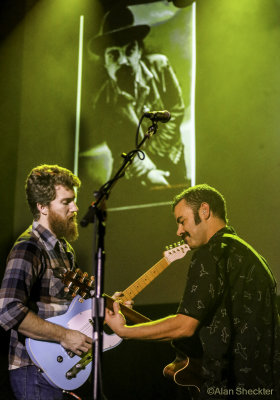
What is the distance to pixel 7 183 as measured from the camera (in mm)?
5746

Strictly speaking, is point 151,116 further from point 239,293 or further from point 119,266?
point 119,266

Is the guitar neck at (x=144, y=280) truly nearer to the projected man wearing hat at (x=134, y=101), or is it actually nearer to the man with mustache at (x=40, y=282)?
the man with mustache at (x=40, y=282)

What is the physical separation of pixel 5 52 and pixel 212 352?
4.54 m

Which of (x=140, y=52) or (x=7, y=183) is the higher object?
(x=140, y=52)

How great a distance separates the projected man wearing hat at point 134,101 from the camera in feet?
16.1

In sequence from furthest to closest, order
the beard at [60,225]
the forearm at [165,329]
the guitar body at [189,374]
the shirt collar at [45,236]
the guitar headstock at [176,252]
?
the guitar headstock at [176,252], the beard at [60,225], the shirt collar at [45,236], the guitar body at [189,374], the forearm at [165,329]

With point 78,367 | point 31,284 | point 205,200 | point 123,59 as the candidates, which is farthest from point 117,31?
point 78,367

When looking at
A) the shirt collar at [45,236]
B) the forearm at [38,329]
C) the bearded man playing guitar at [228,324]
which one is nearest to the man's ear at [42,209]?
the shirt collar at [45,236]

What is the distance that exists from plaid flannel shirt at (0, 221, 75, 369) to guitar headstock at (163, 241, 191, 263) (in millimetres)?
1009

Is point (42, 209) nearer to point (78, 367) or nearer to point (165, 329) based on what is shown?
point (78, 367)

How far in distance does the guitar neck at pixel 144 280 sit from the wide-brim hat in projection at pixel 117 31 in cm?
241

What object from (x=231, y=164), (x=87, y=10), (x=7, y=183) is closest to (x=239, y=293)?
(x=231, y=164)

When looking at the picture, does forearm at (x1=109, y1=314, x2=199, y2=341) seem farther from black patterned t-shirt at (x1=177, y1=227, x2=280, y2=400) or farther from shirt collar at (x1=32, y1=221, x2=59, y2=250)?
shirt collar at (x1=32, y1=221, x2=59, y2=250)

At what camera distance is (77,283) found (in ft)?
11.2
